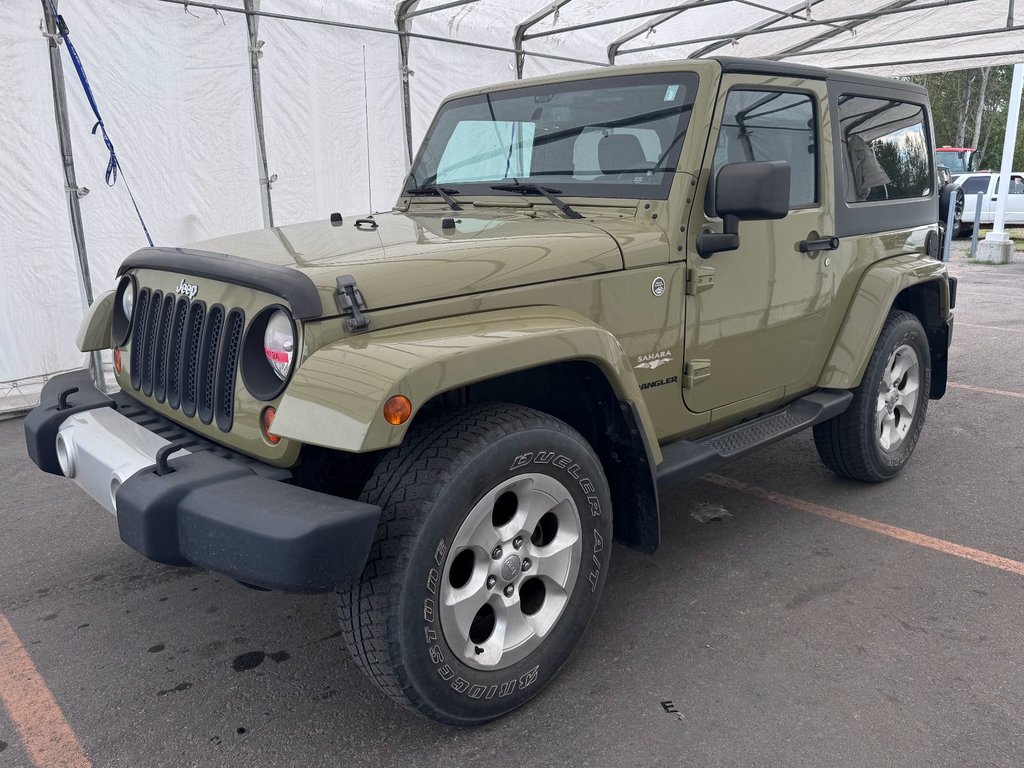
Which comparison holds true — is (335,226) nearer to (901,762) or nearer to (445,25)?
(901,762)

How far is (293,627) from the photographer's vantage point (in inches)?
114

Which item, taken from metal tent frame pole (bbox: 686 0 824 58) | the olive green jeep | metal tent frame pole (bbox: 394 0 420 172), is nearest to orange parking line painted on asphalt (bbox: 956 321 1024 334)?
metal tent frame pole (bbox: 686 0 824 58)

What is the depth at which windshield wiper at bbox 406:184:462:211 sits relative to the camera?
10.9 ft

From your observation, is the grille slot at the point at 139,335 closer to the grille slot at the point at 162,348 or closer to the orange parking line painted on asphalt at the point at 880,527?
the grille slot at the point at 162,348

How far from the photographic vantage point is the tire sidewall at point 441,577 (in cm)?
205

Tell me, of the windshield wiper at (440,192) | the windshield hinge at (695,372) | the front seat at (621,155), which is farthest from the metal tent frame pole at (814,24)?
the windshield hinge at (695,372)

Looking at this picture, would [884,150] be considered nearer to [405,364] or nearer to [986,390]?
[986,390]

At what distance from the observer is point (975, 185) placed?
20.5 m

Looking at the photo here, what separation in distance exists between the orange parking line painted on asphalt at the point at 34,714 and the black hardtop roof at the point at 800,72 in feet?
9.95

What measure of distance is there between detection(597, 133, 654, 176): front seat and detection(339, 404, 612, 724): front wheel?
109cm

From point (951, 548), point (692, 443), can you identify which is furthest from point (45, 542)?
point (951, 548)

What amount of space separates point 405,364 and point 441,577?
1.90 ft

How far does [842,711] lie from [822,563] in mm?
1021

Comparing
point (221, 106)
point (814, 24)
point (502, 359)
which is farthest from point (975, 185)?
point (502, 359)
